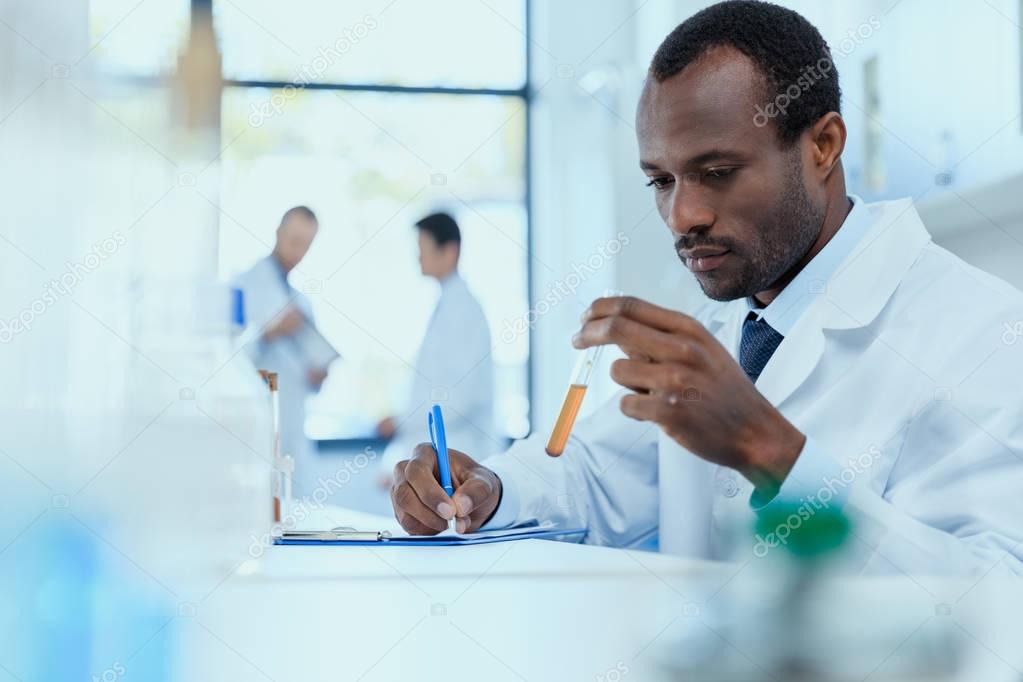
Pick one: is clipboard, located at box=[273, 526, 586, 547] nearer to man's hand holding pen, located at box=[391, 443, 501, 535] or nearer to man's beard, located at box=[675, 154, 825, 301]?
man's hand holding pen, located at box=[391, 443, 501, 535]

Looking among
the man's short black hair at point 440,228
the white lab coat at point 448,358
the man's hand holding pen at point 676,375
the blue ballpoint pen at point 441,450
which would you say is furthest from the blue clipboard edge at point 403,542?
the man's short black hair at point 440,228

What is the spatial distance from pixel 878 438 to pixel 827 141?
1.36ft

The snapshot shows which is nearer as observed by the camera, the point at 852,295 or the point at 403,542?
the point at 403,542

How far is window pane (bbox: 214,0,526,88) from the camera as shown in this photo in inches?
150

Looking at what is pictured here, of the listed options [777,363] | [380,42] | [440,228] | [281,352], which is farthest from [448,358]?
[777,363]

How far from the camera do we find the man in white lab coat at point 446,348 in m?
3.12

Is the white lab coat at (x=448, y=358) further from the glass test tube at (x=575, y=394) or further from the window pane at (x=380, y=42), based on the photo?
the glass test tube at (x=575, y=394)

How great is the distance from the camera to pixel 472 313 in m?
3.12

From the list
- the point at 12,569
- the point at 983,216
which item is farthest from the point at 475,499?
the point at 983,216

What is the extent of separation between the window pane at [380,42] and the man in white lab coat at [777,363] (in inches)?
115

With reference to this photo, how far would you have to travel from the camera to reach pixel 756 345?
44.8 inches

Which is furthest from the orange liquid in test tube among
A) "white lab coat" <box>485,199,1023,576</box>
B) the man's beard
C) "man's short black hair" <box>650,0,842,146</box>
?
"man's short black hair" <box>650,0,842,146</box>

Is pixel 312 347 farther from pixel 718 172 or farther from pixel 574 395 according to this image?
pixel 574 395

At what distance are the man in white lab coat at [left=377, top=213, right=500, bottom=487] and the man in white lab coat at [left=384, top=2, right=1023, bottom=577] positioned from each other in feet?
6.03
